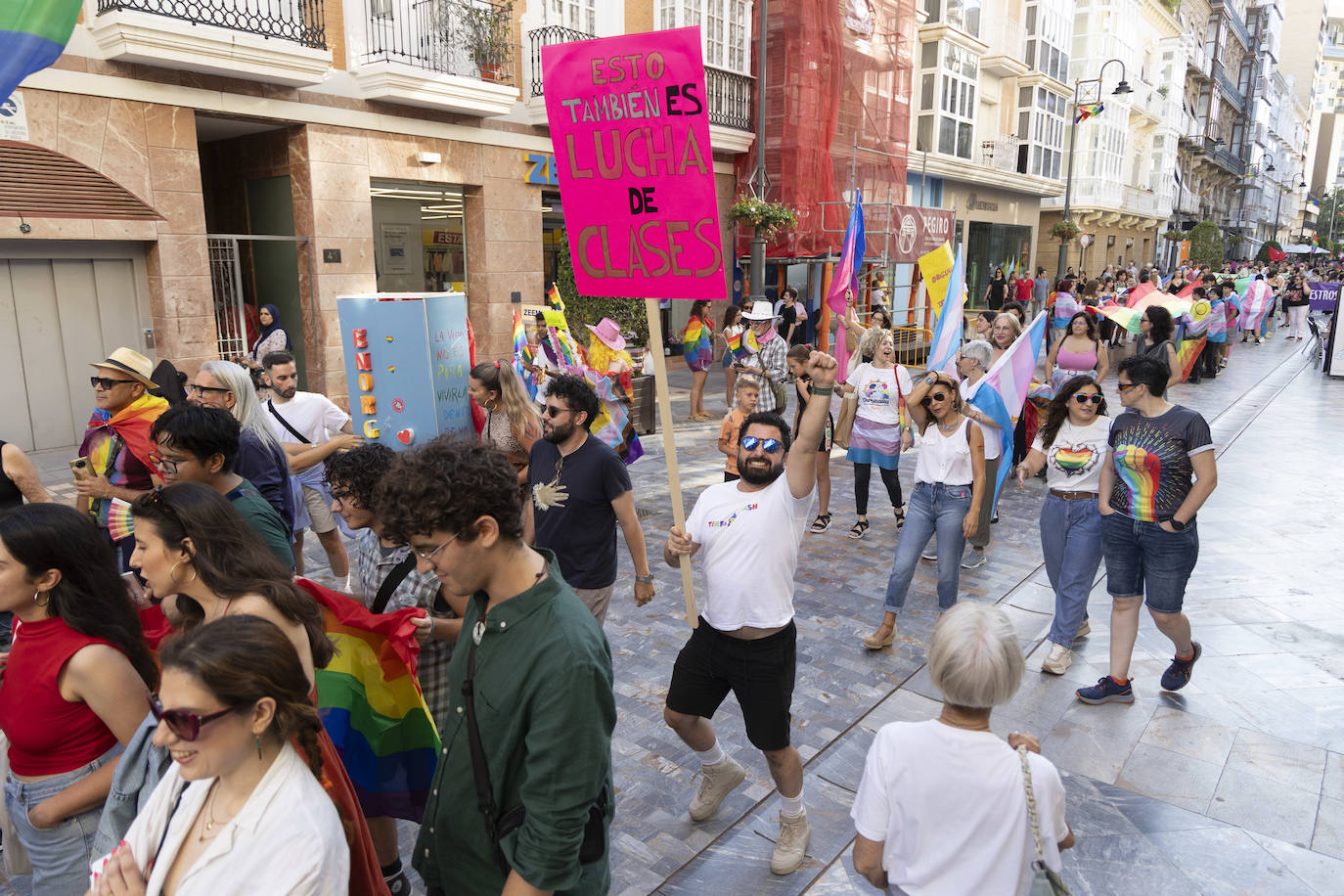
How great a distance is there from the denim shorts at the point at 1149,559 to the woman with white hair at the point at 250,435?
15.0 feet

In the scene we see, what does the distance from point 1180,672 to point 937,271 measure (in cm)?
609

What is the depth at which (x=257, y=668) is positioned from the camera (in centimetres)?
176

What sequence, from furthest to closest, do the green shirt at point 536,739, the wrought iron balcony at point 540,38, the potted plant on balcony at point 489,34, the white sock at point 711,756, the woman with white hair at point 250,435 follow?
1. the wrought iron balcony at point 540,38
2. the potted plant on balcony at point 489,34
3. the woman with white hair at point 250,435
4. the white sock at point 711,756
5. the green shirt at point 536,739

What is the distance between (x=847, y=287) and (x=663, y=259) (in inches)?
296

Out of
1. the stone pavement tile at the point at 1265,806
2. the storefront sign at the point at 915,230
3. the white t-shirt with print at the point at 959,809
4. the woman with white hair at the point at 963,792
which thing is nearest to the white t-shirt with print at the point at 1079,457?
the stone pavement tile at the point at 1265,806

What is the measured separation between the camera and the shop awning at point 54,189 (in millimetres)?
8867

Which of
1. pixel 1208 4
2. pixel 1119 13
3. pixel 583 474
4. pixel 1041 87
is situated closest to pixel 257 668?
pixel 583 474

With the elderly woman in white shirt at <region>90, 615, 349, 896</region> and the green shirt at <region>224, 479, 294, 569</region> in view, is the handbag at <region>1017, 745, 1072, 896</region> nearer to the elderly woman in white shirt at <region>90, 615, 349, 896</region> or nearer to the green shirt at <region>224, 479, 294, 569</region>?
the elderly woman in white shirt at <region>90, 615, 349, 896</region>

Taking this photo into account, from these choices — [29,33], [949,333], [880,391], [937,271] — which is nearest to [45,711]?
[29,33]

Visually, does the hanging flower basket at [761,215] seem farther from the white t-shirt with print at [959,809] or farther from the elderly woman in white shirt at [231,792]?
the elderly woman in white shirt at [231,792]

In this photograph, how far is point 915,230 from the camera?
733 inches

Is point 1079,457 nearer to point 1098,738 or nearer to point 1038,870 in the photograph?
point 1098,738

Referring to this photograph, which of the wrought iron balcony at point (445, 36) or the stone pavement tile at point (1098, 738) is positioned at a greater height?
the wrought iron balcony at point (445, 36)

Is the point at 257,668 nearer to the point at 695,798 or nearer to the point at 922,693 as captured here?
the point at 695,798
